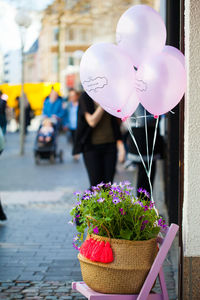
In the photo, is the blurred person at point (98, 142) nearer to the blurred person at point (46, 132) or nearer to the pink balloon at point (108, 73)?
the pink balloon at point (108, 73)

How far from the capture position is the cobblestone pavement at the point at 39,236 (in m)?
5.74

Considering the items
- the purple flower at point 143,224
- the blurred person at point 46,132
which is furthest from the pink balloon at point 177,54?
the blurred person at point 46,132

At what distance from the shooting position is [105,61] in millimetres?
4566

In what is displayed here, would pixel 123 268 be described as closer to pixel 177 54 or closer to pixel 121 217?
pixel 121 217

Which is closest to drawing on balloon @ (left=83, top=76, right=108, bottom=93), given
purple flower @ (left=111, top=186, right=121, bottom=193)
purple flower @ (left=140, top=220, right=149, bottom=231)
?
purple flower @ (left=111, top=186, right=121, bottom=193)

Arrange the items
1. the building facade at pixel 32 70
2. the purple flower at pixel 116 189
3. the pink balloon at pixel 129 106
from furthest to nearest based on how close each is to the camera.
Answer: the building facade at pixel 32 70 < the pink balloon at pixel 129 106 < the purple flower at pixel 116 189

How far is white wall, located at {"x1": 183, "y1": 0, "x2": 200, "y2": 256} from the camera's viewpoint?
445 centimetres

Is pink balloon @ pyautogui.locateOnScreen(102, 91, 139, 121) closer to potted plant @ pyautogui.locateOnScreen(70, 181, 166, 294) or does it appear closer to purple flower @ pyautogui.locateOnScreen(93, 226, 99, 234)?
potted plant @ pyautogui.locateOnScreen(70, 181, 166, 294)

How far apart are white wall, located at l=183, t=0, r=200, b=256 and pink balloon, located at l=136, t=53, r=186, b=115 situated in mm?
81

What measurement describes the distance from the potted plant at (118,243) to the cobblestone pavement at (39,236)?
128 cm

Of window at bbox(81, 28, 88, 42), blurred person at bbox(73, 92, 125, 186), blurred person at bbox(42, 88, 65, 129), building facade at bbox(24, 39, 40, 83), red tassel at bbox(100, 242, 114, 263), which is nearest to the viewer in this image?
red tassel at bbox(100, 242, 114, 263)

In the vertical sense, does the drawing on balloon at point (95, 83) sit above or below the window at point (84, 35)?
above

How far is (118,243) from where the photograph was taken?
408cm

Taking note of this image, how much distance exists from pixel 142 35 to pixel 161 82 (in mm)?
366
